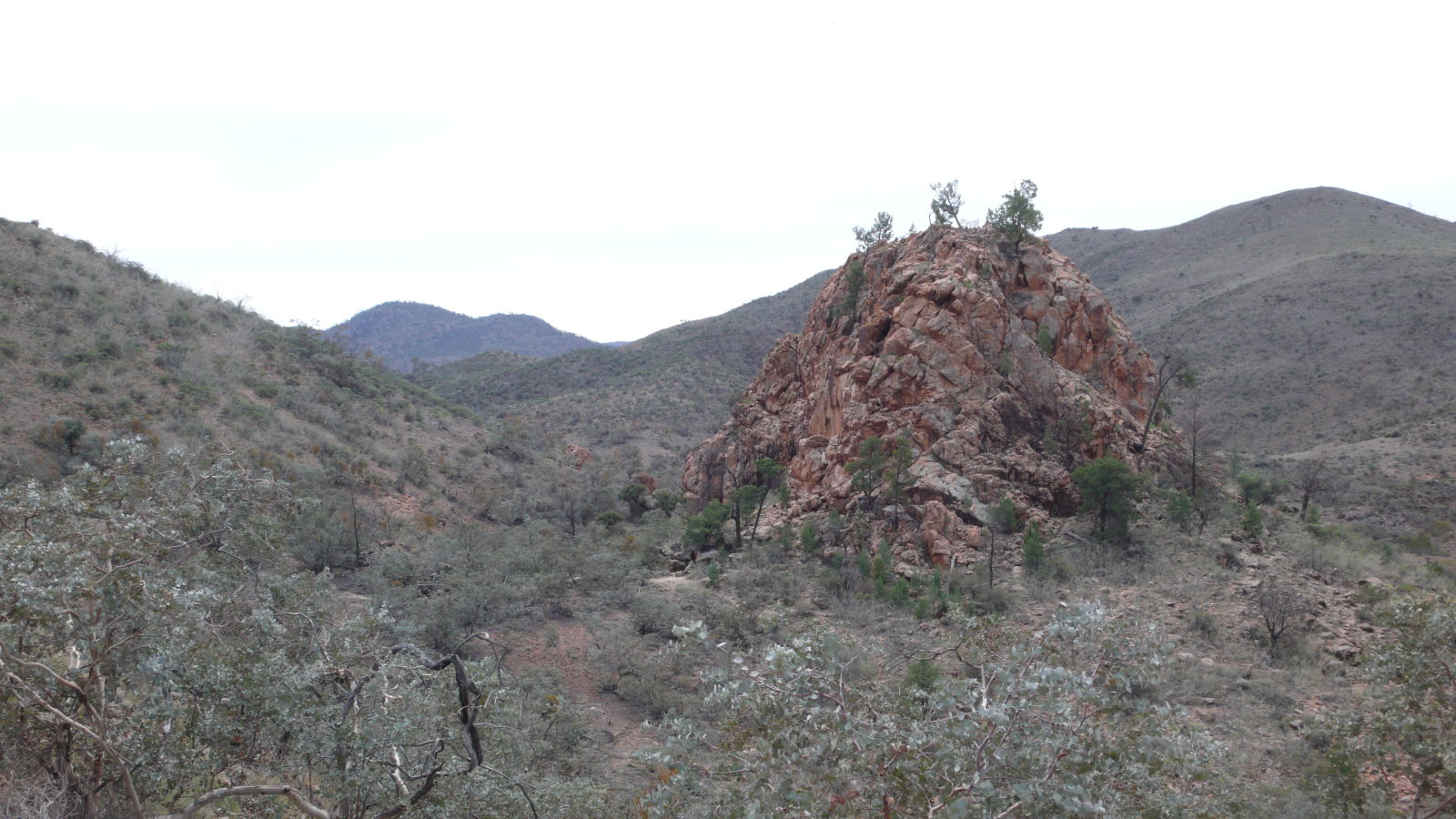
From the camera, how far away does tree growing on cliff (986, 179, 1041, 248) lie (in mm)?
21547

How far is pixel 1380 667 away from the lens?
6207 mm

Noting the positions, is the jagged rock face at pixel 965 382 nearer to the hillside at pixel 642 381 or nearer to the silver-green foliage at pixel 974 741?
the silver-green foliage at pixel 974 741

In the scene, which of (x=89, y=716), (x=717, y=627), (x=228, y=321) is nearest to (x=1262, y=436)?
(x=717, y=627)

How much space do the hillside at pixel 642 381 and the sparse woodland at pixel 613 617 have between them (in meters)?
9.03

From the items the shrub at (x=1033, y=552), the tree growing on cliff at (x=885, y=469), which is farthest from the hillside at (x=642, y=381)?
the shrub at (x=1033, y=552)

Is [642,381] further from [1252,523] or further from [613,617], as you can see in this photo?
[1252,523]

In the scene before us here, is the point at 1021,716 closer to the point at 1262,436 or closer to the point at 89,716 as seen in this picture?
the point at 89,716

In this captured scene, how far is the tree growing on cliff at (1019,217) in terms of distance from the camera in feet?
70.7

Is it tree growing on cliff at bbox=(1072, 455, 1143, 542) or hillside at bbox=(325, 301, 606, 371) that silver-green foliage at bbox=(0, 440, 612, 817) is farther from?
hillside at bbox=(325, 301, 606, 371)

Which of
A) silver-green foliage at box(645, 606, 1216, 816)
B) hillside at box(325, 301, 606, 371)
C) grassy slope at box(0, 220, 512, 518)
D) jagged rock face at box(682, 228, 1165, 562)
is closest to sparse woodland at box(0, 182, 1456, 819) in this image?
silver-green foliage at box(645, 606, 1216, 816)

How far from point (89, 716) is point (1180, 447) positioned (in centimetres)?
2227

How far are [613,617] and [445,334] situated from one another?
10466 centimetres

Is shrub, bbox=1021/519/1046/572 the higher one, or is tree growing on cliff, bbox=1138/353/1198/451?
tree growing on cliff, bbox=1138/353/1198/451

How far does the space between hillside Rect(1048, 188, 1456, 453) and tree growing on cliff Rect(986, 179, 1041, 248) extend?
2177 cm
